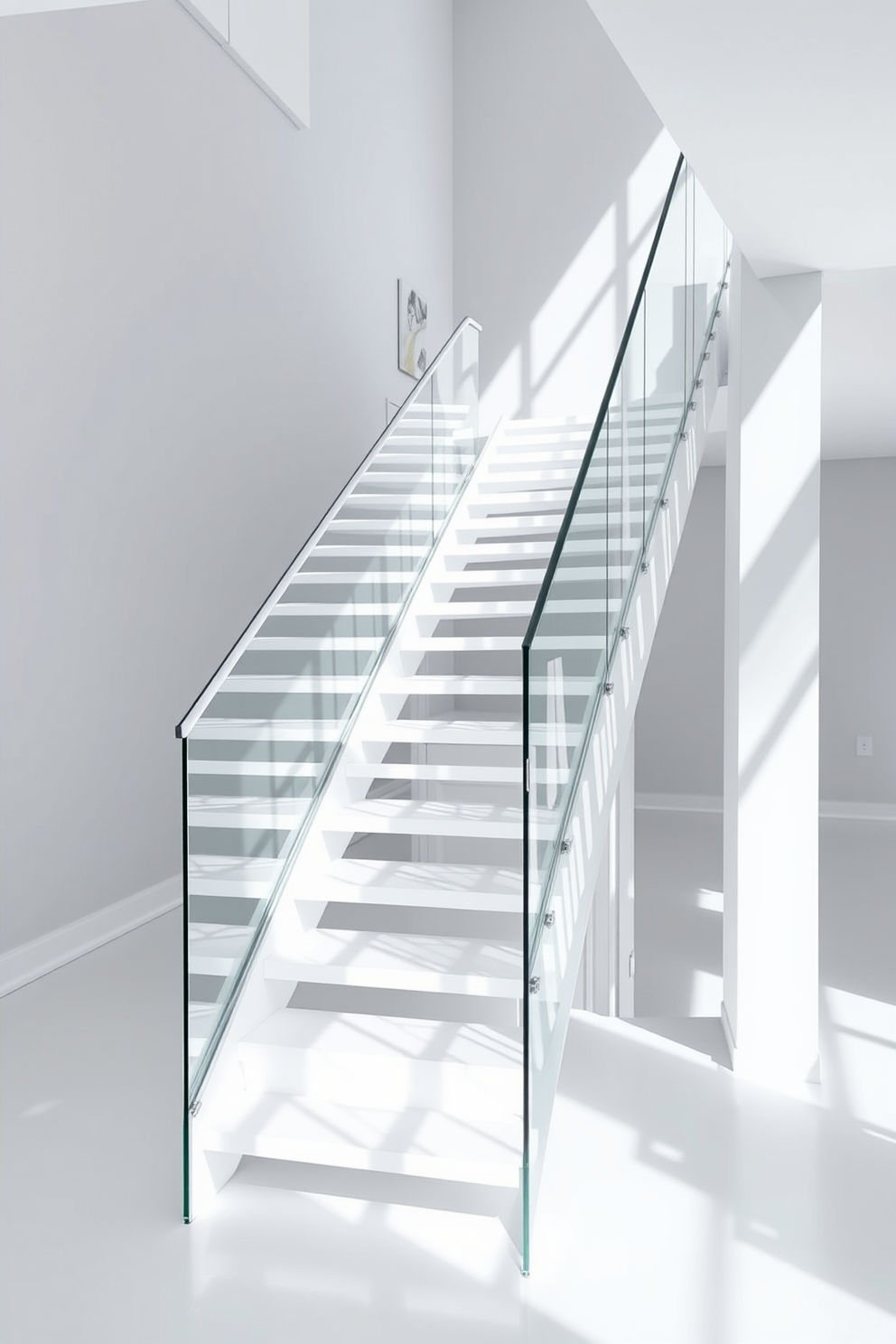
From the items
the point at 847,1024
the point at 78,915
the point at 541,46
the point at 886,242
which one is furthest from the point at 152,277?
the point at 541,46

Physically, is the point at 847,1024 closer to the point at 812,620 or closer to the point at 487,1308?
the point at 812,620

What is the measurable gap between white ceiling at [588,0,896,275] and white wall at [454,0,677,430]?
6941mm

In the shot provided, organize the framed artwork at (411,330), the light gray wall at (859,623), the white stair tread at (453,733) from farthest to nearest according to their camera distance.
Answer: the light gray wall at (859,623) < the framed artwork at (411,330) < the white stair tread at (453,733)

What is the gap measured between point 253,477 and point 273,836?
3.76 m

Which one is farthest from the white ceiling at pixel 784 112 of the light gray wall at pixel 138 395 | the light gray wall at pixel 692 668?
the light gray wall at pixel 692 668

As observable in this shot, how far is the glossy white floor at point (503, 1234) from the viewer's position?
8.04 ft

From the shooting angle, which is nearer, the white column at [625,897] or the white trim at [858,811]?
the white column at [625,897]

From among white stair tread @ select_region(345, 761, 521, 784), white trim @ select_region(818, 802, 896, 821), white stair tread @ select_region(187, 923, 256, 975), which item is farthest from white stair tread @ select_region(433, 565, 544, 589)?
white trim @ select_region(818, 802, 896, 821)

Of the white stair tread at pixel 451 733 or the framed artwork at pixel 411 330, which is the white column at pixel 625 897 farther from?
the framed artwork at pixel 411 330

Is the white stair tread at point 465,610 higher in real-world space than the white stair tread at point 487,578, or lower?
lower

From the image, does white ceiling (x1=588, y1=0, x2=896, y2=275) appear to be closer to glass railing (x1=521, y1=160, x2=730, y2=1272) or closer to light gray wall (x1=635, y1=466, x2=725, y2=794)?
glass railing (x1=521, y1=160, x2=730, y2=1272)

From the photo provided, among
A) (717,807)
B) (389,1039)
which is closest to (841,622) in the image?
(717,807)

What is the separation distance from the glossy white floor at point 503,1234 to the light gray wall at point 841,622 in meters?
6.36

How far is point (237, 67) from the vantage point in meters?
6.46
